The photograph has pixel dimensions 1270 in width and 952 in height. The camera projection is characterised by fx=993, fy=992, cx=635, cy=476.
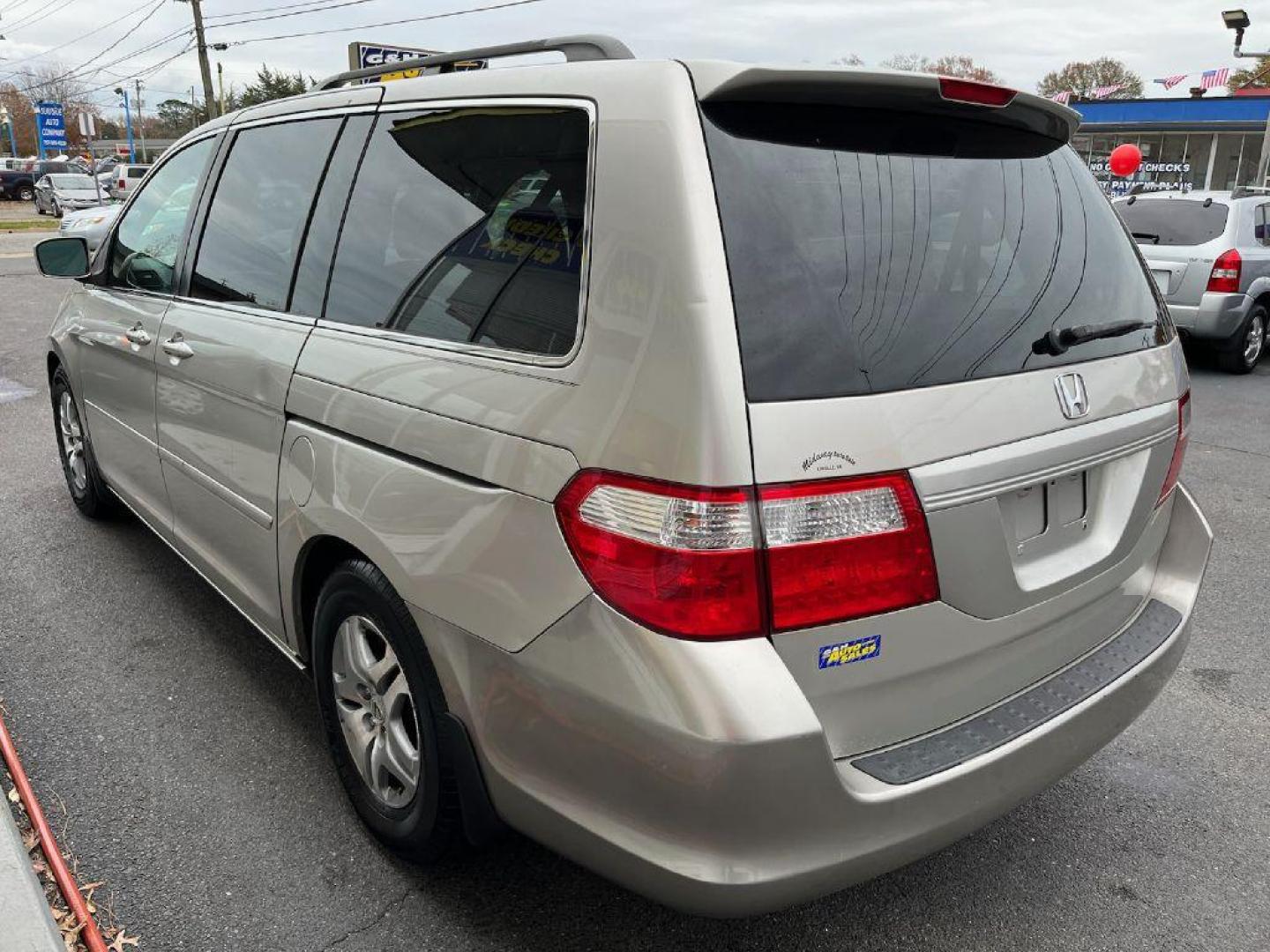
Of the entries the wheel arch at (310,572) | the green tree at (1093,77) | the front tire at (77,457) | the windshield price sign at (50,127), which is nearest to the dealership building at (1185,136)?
the green tree at (1093,77)

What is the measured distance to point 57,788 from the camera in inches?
108

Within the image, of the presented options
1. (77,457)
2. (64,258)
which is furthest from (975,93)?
(77,457)

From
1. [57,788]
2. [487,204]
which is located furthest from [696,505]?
[57,788]

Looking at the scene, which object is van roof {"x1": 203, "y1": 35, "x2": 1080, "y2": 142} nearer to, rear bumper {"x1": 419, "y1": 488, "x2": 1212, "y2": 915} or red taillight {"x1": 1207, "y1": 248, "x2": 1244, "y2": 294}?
rear bumper {"x1": 419, "y1": 488, "x2": 1212, "y2": 915}

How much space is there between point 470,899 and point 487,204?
5.29 ft

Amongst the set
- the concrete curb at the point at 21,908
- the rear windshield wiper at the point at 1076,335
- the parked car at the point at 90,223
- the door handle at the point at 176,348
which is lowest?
the concrete curb at the point at 21,908

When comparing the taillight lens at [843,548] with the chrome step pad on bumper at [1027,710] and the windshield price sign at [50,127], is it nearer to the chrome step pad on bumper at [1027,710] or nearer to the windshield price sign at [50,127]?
the chrome step pad on bumper at [1027,710]

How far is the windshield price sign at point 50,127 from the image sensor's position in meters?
45.8

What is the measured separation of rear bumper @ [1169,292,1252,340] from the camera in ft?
29.9

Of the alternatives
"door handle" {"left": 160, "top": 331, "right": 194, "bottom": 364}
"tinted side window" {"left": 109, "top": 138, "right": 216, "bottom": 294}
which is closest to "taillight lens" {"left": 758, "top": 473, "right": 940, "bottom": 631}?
"door handle" {"left": 160, "top": 331, "right": 194, "bottom": 364}

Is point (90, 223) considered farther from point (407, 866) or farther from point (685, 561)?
point (685, 561)

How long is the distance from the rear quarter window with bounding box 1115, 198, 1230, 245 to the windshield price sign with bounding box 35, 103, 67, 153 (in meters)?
49.9

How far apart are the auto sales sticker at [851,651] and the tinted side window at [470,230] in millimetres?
721

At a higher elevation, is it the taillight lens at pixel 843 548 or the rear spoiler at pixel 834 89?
the rear spoiler at pixel 834 89
